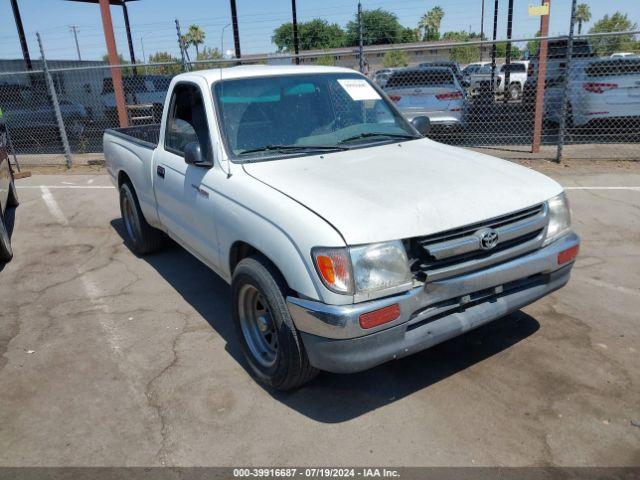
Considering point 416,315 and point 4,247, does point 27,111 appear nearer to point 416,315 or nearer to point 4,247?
point 4,247

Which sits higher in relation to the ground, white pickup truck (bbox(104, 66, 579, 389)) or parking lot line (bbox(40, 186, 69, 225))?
white pickup truck (bbox(104, 66, 579, 389))

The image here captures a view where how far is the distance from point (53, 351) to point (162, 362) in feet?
2.99

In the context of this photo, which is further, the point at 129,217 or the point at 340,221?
the point at 129,217

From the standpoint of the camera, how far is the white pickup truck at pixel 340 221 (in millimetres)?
2713

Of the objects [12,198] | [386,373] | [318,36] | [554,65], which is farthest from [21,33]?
[318,36]

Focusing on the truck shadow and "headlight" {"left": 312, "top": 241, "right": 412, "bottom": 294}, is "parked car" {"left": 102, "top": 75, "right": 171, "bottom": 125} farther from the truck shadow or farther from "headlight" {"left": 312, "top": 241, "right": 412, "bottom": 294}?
"headlight" {"left": 312, "top": 241, "right": 412, "bottom": 294}

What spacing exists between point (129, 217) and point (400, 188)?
158 inches

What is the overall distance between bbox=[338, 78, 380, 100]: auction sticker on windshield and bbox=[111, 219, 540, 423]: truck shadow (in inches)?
82.0

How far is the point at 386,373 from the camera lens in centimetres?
349

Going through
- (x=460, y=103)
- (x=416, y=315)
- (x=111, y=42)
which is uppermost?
(x=111, y=42)

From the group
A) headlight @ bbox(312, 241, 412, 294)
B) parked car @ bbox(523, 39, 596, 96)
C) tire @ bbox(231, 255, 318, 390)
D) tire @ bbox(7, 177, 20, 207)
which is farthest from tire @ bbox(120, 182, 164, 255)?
parked car @ bbox(523, 39, 596, 96)

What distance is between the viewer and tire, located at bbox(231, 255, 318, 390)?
295 centimetres

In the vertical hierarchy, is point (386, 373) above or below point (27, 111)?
below

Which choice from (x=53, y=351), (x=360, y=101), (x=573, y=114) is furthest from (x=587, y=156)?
(x=53, y=351)
